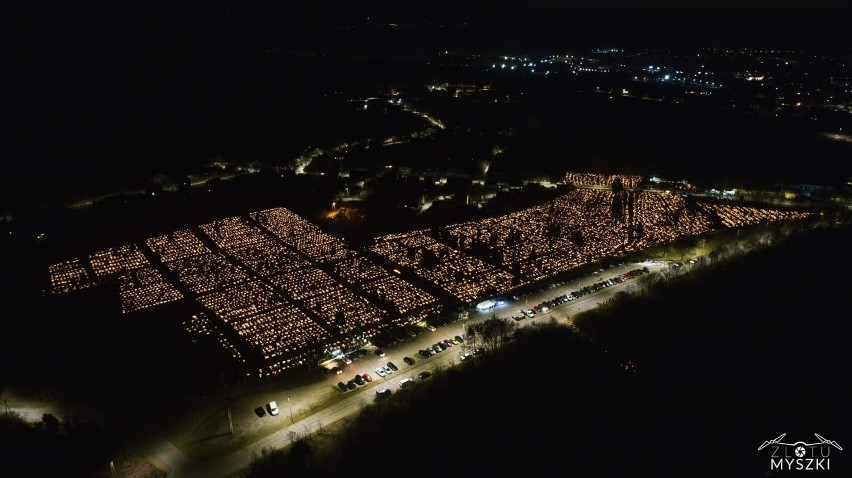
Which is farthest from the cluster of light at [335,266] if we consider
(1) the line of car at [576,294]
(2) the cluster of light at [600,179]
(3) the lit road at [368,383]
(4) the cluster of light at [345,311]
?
(2) the cluster of light at [600,179]

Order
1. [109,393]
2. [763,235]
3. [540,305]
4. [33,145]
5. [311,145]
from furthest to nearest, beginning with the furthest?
[311,145]
[33,145]
[763,235]
[540,305]
[109,393]

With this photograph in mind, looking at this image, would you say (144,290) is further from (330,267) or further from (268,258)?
(330,267)

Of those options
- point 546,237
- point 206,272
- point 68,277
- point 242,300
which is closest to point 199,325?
point 242,300

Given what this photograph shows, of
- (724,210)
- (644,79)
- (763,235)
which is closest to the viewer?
(763,235)

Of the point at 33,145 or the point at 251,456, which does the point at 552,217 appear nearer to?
the point at 251,456

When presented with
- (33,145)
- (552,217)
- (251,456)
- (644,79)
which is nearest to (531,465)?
(251,456)

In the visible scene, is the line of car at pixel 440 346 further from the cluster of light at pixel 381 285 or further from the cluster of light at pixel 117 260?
the cluster of light at pixel 117 260

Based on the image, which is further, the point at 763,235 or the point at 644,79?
the point at 644,79
